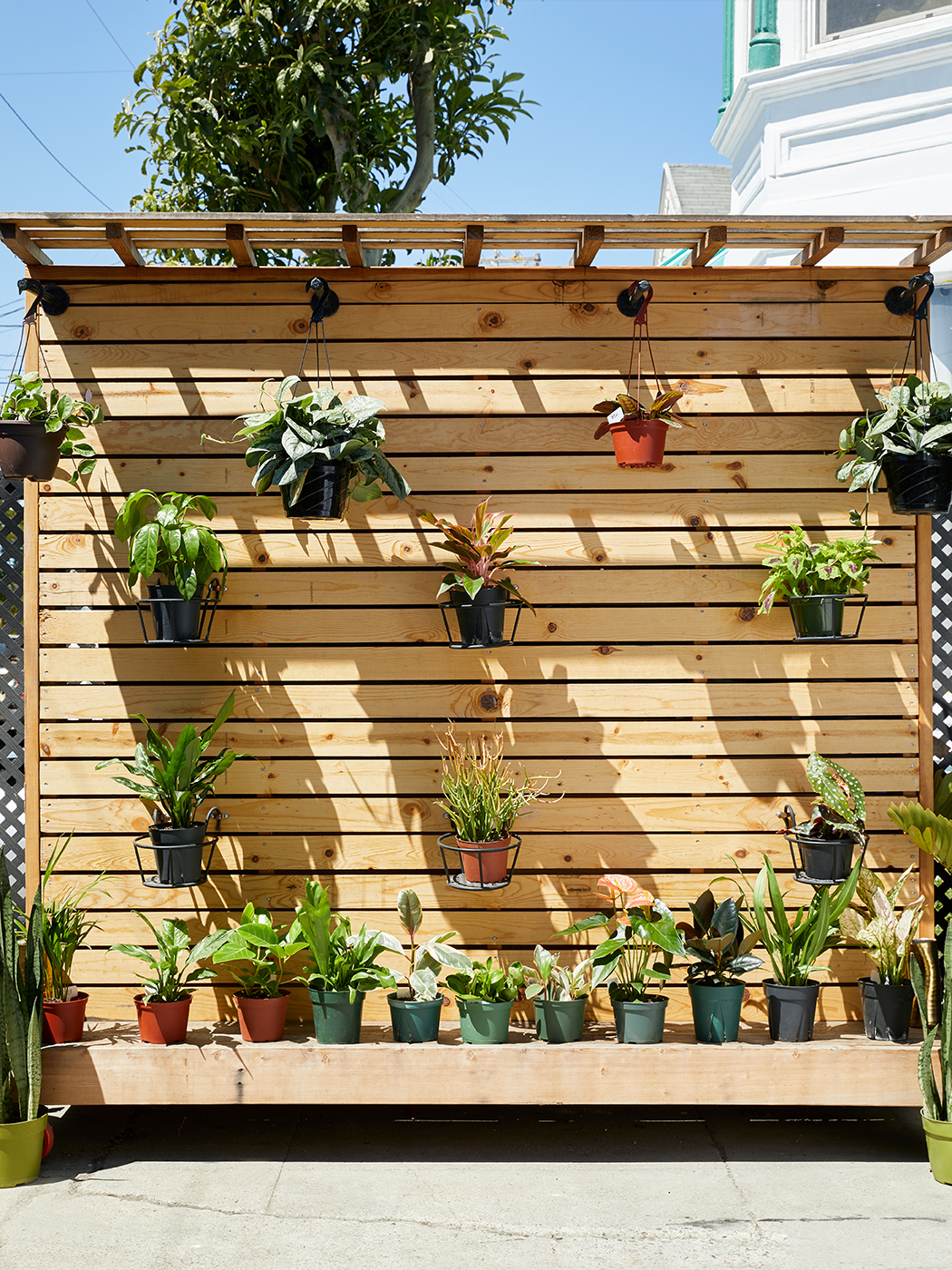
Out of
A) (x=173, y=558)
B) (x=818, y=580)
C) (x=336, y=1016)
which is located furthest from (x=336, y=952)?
(x=818, y=580)

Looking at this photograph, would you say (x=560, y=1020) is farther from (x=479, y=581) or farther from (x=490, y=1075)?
(x=479, y=581)

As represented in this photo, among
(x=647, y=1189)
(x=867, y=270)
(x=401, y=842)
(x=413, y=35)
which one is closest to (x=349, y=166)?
(x=413, y=35)

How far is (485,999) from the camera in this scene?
3.24 meters

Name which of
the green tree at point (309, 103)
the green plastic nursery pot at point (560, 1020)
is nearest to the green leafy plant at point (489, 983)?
the green plastic nursery pot at point (560, 1020)

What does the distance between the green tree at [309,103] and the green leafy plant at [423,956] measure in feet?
13.7

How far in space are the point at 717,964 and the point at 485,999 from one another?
83 centimetres

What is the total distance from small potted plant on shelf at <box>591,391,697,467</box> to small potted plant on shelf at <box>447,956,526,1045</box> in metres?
1.87

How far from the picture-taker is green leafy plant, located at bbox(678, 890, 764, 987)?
3254 mm

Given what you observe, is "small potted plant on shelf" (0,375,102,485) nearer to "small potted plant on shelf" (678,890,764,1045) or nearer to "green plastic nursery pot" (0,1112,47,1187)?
"green plastic nursery pot" (0,1112,47,1187)

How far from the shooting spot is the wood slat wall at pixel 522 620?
141 inches

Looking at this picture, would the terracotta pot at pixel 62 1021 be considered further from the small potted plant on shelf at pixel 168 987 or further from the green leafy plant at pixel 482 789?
the green leafy plant at pixel 482 789

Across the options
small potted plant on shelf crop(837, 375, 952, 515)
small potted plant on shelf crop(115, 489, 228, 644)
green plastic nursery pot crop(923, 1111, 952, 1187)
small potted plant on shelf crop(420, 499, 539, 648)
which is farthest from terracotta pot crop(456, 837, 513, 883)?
small potted plant on shelf crop(837, 375, 952, 515)

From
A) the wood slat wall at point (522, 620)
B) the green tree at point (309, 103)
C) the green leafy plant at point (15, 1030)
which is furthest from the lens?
the green tree at point (309, 103)

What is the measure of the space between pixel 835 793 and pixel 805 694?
0.47 meters
